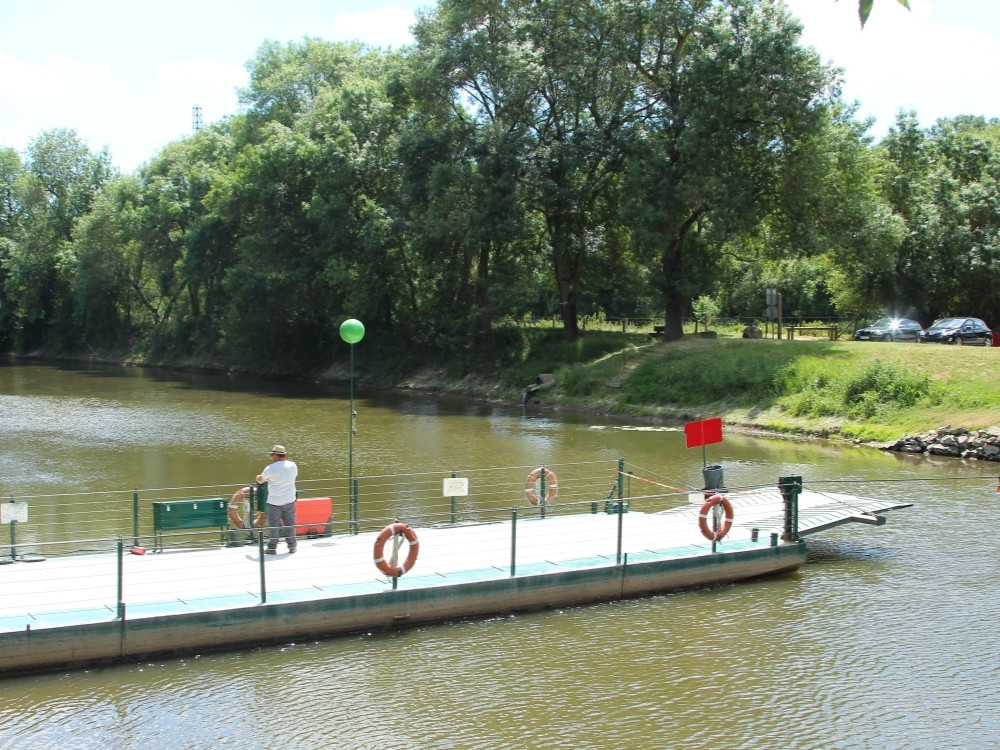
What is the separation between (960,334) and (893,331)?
3.31m

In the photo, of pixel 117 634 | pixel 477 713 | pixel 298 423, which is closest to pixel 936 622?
pixel 477 713

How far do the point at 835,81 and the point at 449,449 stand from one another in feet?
79.4

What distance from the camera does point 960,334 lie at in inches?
1764

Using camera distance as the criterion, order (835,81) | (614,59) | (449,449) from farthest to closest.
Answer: (614,59) → (835,81) → (449,449)

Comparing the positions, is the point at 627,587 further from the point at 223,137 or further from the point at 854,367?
the point at 223,137

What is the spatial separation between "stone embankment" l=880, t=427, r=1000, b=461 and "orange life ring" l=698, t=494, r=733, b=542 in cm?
1682

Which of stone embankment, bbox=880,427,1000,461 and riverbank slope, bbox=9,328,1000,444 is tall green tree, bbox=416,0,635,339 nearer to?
riverbank slope, bbox=9,328,1000,444

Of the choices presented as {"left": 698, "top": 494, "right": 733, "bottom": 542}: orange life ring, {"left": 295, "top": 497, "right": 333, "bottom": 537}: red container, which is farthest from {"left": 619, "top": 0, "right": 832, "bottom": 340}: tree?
{"left": 295, "top": 497, "right": 333, "bottom": 537}: red container

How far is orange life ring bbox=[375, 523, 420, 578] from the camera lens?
44.0 feet

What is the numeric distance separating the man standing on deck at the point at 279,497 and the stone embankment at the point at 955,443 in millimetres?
22554

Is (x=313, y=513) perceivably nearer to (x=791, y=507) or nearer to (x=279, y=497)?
(x=279, y=497)

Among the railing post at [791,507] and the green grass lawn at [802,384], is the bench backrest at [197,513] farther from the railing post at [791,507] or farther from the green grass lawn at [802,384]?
the green grass lawn at [802,384]

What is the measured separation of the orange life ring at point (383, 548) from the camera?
44.0 ft

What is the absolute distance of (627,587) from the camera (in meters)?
14.9
